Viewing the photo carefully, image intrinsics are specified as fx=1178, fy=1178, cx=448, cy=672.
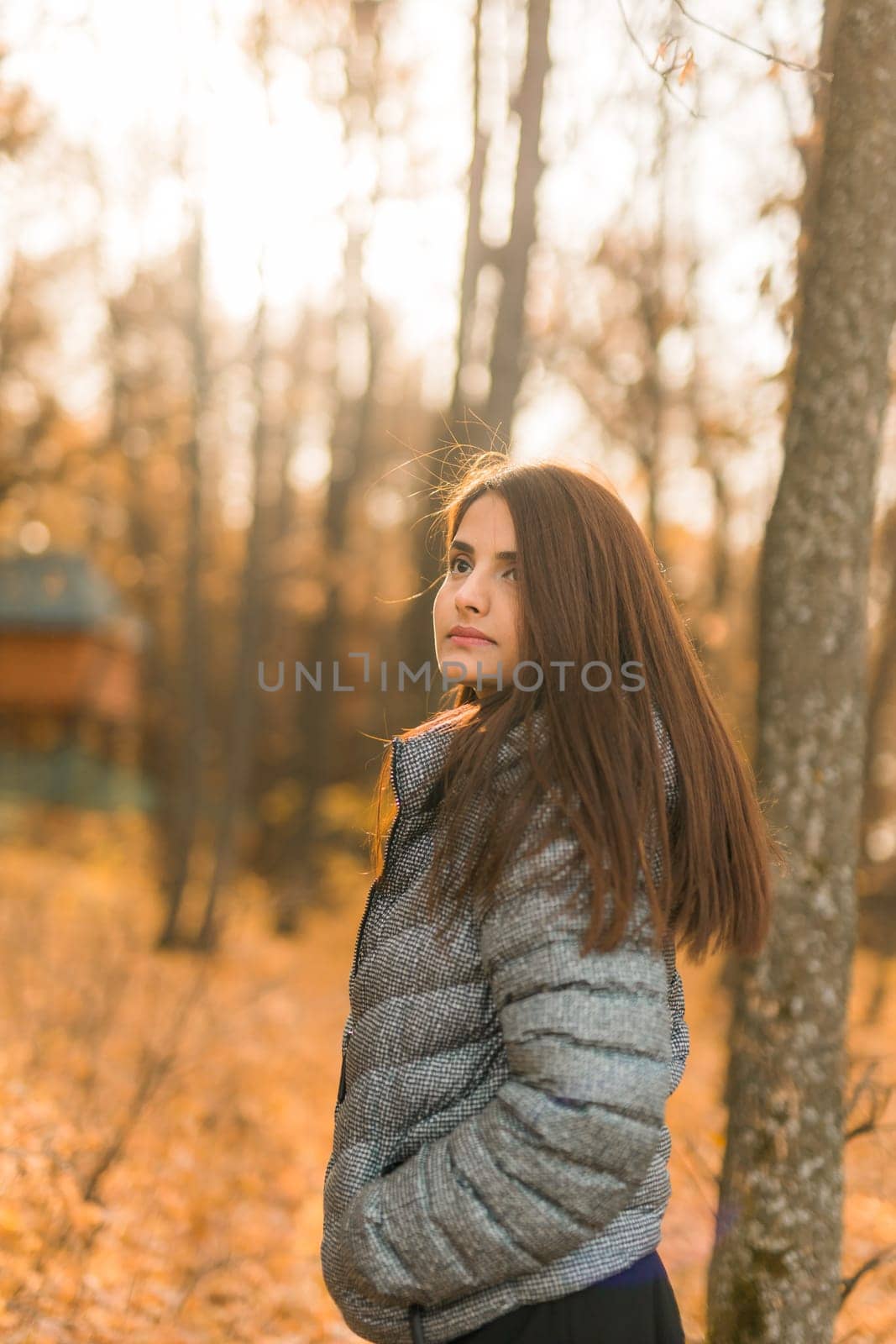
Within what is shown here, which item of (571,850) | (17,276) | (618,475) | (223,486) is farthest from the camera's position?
(223,486)

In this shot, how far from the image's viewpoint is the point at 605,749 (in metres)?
1.88

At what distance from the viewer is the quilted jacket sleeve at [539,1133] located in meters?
1.66

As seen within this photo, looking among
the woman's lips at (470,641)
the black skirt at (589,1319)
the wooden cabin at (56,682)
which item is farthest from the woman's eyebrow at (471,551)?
the wooden cabin at (56,682)

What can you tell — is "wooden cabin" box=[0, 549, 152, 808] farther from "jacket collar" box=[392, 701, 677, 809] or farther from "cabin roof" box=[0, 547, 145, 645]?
"jacket collar" box=[392, 701, 677, 809]

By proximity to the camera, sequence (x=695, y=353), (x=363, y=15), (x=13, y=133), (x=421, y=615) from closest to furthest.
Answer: (x=421, y=615) < (x=13, y=133) < (x=363, y=15) < (x=695, y=353)

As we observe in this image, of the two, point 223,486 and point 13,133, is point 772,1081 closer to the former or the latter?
point 13,133

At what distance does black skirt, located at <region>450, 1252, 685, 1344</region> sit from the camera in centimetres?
180

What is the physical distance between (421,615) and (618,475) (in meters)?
8.39

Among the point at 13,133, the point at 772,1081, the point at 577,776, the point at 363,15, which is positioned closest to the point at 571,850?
the point at 577,776

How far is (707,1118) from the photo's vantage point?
29.9 feet

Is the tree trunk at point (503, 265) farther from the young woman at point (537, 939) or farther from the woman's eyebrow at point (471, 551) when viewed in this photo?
the young woman at point (537, 939)

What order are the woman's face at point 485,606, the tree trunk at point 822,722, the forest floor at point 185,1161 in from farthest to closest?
the forest floor at point 185,1161, the tree trunk at point 822,722, the woman's face at point 485,606

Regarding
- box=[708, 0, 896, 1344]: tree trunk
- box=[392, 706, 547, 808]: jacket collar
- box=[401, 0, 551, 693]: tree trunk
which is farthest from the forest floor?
box=[401, 0, 551, 693]: tree trunk

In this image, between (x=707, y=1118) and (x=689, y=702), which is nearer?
(x=689, y=702)
